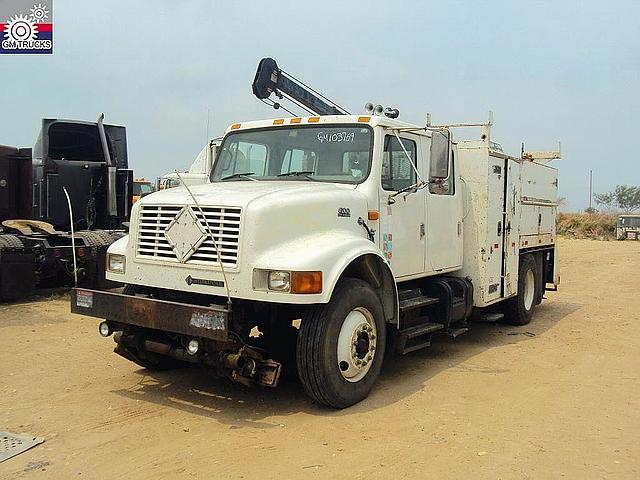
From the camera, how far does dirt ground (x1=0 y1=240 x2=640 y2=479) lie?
13.5 feet

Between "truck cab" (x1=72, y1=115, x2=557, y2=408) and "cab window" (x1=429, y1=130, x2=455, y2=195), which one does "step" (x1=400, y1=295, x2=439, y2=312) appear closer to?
"truck cab" (x1=72, y1=115, x2=557, y2=408)

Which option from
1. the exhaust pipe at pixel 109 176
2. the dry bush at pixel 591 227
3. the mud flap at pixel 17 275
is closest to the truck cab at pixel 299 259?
the mud flap at pixel 17 275

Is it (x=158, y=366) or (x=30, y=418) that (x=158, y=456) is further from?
(x=158, y=366)

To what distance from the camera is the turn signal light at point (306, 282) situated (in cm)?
466

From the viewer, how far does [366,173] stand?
230 inches

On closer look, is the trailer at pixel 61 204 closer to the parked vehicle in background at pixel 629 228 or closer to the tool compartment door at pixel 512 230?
the tool compartment door at pixel 512 230

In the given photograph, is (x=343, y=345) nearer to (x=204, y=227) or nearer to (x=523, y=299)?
(x=204, y=227)

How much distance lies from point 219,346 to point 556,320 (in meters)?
6.56

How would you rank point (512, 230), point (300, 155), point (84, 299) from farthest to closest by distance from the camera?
point (512, 230) < point (300, 155) < point (84, 299)

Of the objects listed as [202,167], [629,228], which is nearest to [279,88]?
[202,167]

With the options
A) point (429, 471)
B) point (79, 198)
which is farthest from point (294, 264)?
point (79, 198)

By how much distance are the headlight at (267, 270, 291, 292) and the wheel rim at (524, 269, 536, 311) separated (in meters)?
5.64

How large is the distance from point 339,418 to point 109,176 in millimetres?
8039

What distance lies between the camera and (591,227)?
4216cm
